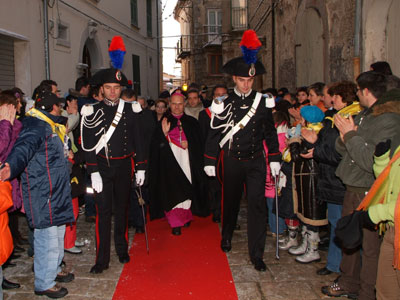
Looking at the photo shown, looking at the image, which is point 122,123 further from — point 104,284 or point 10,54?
point 10,54

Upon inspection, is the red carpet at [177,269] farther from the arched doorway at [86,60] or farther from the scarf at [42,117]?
the arched doorway at [86,60]

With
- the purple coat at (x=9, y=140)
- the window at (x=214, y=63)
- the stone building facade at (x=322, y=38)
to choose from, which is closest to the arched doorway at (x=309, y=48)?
the stone building facade at (x=322, y=38)

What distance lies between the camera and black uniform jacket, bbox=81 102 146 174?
4.41 meters

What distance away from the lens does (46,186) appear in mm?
3727

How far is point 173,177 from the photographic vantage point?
5.82 m

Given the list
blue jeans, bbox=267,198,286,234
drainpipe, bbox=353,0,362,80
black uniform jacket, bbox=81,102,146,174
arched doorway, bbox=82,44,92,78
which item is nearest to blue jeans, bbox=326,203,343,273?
blue jeans, bbox=267,198,286,234

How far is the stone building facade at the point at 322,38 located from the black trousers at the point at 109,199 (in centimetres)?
468

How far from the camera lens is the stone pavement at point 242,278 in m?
3.92

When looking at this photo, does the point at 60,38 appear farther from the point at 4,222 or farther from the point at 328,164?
the point at 328,164

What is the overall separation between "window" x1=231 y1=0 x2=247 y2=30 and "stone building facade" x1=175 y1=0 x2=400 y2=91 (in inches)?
253

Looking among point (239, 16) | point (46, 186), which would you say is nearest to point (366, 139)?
point (46, 186)

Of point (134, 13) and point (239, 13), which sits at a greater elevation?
point (239, 13)

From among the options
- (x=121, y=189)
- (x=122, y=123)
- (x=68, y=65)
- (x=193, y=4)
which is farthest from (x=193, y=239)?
(x=193, y=4)

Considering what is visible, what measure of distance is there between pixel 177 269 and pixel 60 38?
753 cm
